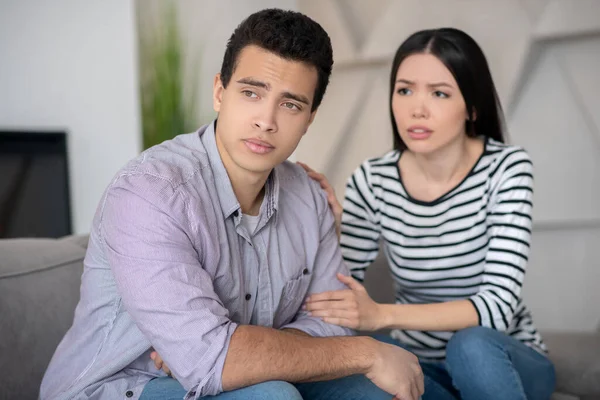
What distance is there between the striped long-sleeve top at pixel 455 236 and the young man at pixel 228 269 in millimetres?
341

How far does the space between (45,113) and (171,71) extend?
660mm

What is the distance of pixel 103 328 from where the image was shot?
1.41 meters

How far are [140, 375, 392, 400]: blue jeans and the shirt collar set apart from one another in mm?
348

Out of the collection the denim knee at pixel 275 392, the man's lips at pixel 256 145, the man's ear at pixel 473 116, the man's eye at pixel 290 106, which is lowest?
the denim knee at pixel 275 392

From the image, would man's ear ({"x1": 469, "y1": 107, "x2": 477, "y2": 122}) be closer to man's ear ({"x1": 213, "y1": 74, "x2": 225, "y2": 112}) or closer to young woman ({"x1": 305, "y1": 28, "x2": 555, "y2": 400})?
young woman ({"x1": 305, "y1": 28, "x2": 555, "y2": 400})

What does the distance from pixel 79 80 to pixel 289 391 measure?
7.29ft

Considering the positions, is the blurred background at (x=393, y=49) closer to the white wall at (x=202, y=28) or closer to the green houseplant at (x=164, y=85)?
the green houseplant at (x=164, y=85)

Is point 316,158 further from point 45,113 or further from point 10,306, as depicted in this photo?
point 10,306

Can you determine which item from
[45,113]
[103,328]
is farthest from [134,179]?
[45,113]

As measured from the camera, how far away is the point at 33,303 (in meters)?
1.63

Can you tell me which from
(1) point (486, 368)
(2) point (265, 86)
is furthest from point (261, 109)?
(1) point (486, 368)

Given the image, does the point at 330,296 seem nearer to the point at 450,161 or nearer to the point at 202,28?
the point at 450,161

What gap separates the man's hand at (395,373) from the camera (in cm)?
148

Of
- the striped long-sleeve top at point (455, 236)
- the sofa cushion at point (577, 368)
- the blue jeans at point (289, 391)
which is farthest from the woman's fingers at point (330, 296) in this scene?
Result: the sofa cushion at point (577, 368)
